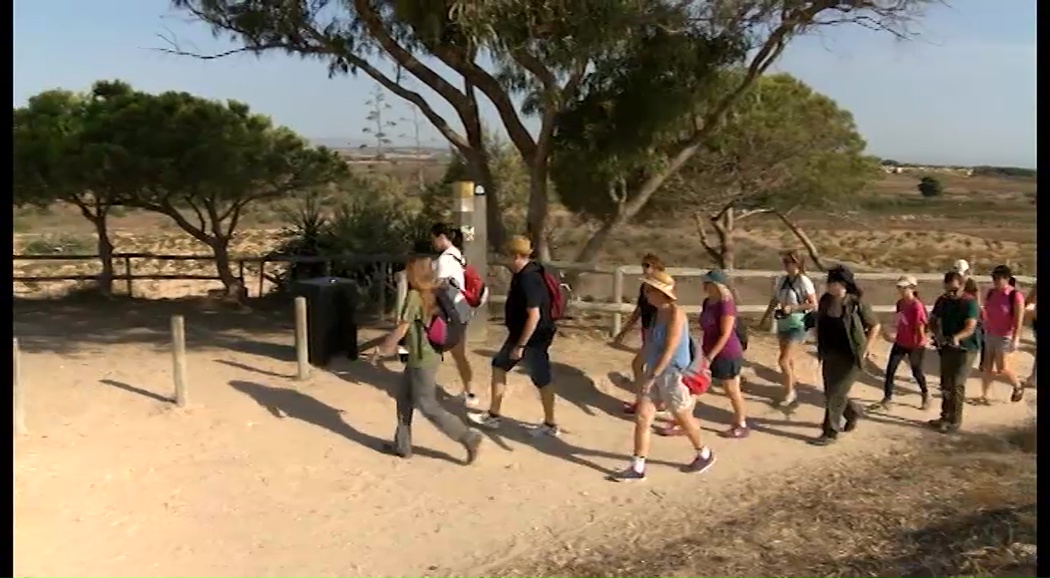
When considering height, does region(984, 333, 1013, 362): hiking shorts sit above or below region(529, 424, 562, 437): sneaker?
above

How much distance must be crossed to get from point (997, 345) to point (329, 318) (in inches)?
221

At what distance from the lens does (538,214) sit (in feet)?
40.3

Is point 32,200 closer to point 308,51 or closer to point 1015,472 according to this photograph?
point 308,51

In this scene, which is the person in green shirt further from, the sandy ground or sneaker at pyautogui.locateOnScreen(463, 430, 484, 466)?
the sandy ground

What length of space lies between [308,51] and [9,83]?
7.87m

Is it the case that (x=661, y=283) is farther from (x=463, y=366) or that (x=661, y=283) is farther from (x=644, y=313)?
(x=463, y=366)

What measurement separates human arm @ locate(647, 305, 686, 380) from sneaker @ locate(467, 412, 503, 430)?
1666mm

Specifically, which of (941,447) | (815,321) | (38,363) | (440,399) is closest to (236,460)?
(440,399)

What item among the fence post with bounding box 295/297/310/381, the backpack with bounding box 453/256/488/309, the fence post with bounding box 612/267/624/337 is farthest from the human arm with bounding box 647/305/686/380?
the fence post with bounding box 612/267/624/337

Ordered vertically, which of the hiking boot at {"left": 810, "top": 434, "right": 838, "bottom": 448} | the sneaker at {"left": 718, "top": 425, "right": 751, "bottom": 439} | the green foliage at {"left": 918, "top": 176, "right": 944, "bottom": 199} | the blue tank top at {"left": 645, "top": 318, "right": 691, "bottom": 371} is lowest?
the hiking boot at {"left": 810, "top": 434, "right": 838, "bottom": 448}

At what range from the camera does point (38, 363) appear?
31.1 ft

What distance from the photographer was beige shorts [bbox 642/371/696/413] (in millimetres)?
7074

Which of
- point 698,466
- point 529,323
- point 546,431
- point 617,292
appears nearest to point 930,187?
point 617,292

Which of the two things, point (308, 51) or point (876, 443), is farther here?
point (308, 51)
